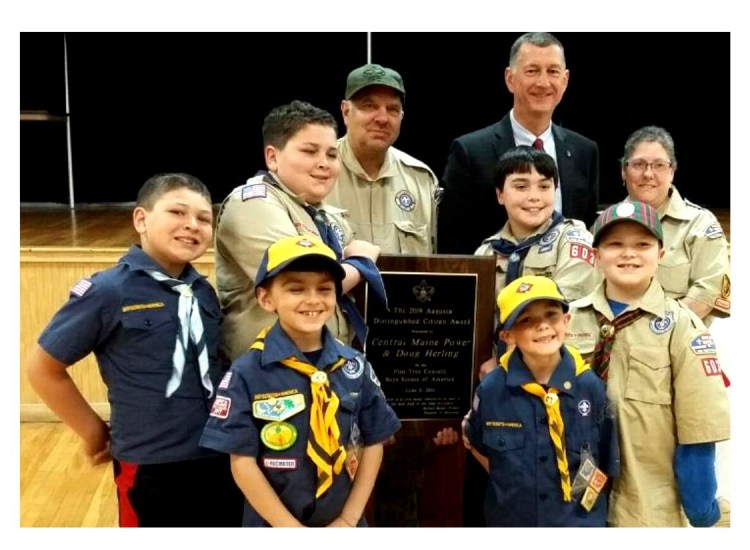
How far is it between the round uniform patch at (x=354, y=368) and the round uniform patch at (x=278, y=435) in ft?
0.64

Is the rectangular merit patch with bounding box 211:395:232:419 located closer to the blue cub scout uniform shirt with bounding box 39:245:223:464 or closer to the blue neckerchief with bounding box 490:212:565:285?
the blue cub scout uniform shirt with bounding box 39:245:223:464

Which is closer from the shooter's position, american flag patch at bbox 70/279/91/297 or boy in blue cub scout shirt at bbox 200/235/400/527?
boy in blue cub scout shirt at bbox 200/235/400/527

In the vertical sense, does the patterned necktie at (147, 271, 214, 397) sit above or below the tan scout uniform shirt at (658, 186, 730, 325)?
below

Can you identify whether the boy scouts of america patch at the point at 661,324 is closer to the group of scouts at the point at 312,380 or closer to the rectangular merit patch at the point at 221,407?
the group of scouts at the point at 312,380

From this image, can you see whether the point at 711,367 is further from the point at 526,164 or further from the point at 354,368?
the point at 354,368

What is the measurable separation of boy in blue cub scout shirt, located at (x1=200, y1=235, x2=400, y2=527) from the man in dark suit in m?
0.95

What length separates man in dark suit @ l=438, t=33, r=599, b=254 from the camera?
2.65 m

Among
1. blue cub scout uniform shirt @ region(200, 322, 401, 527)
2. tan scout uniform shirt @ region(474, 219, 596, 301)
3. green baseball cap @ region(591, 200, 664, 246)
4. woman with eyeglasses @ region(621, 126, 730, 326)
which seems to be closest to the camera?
blue cub scout uniform shirt @ region(200, 322, 401, 527)

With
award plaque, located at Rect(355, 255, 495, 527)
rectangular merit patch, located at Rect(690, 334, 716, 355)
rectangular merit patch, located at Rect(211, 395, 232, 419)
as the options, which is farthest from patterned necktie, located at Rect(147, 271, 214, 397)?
rectangular merit patch, located at Rect(690, 334, 716, 355)

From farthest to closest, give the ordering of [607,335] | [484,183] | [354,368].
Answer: [484,183]
[607,335]
[354,368]

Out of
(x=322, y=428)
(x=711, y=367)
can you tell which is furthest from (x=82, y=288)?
(x=711, y=367)

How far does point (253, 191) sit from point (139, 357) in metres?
0.55

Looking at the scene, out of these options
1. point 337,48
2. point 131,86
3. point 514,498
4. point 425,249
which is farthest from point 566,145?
point 131,86

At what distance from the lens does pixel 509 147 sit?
2.71m
